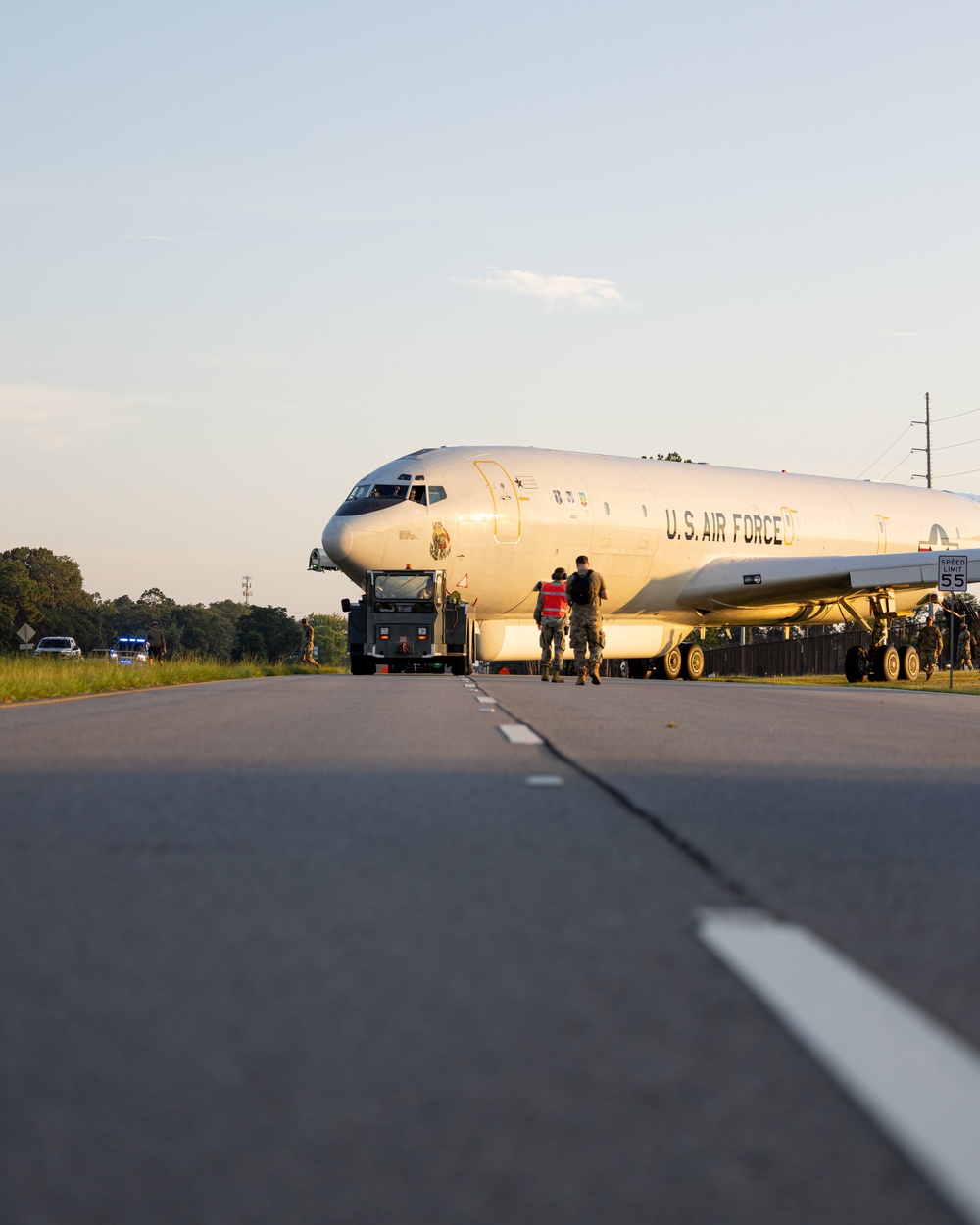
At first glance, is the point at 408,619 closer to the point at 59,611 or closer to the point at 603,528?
the point at 603,528

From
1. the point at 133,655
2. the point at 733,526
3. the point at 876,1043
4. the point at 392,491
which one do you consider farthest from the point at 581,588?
the point at 133,655

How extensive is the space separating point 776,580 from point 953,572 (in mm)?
9134

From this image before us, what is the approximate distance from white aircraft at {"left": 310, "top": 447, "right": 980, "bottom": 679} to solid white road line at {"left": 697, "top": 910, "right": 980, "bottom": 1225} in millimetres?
29925

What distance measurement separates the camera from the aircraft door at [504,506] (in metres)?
34.7

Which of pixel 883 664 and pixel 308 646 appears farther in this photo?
pixel 308 646

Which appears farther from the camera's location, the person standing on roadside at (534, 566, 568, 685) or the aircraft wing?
the aircraft wing

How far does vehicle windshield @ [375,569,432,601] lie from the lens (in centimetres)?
3409

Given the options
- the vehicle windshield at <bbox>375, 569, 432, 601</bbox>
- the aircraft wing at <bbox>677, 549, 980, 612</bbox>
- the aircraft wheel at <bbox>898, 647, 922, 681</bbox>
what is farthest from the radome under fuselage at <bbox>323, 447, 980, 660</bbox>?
the aircraft wheel at <bbox>898, 647, 922, 681</bbox>

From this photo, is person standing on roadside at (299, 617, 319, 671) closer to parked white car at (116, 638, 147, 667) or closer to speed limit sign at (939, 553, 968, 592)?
parked white car at (116, 638, 147, 667)

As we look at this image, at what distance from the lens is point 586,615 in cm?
2606

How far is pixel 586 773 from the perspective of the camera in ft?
27.7

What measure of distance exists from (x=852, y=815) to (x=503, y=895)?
102 inches

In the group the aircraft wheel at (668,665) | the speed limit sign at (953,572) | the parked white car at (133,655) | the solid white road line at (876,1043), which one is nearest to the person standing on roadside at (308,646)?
the parked white car at (133,655)

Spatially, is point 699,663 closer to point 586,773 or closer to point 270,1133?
point 586,773
